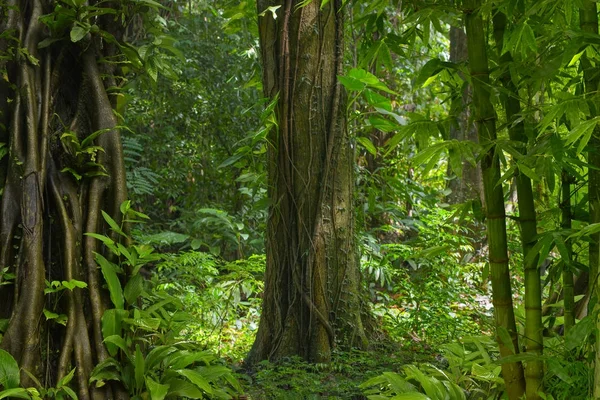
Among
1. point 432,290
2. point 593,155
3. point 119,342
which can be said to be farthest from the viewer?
point 432,290

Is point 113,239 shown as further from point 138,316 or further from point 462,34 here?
point 462,34

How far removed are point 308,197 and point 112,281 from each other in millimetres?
1181

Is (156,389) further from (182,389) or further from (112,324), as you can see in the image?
(112,324)

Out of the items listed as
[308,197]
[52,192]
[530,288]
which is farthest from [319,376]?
[52,192]

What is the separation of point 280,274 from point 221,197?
3.17m

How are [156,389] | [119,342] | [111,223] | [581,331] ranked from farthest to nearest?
[111,223] < [119,342] < [156,389] < [581,331]

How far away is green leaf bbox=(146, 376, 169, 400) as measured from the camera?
2396mm

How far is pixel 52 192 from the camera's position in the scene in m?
2.66

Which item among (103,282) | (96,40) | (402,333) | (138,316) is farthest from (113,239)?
(402,333)

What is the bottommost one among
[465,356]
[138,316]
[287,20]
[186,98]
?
[465,356]

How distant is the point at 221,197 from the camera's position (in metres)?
6.54

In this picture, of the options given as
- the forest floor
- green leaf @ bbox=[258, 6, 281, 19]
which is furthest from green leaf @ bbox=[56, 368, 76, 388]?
green leaf @ bbox=[258, 6, 281, 19]

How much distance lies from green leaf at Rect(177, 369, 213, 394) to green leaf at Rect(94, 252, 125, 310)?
358 mm

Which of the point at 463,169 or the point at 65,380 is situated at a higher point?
the point at 463,169
